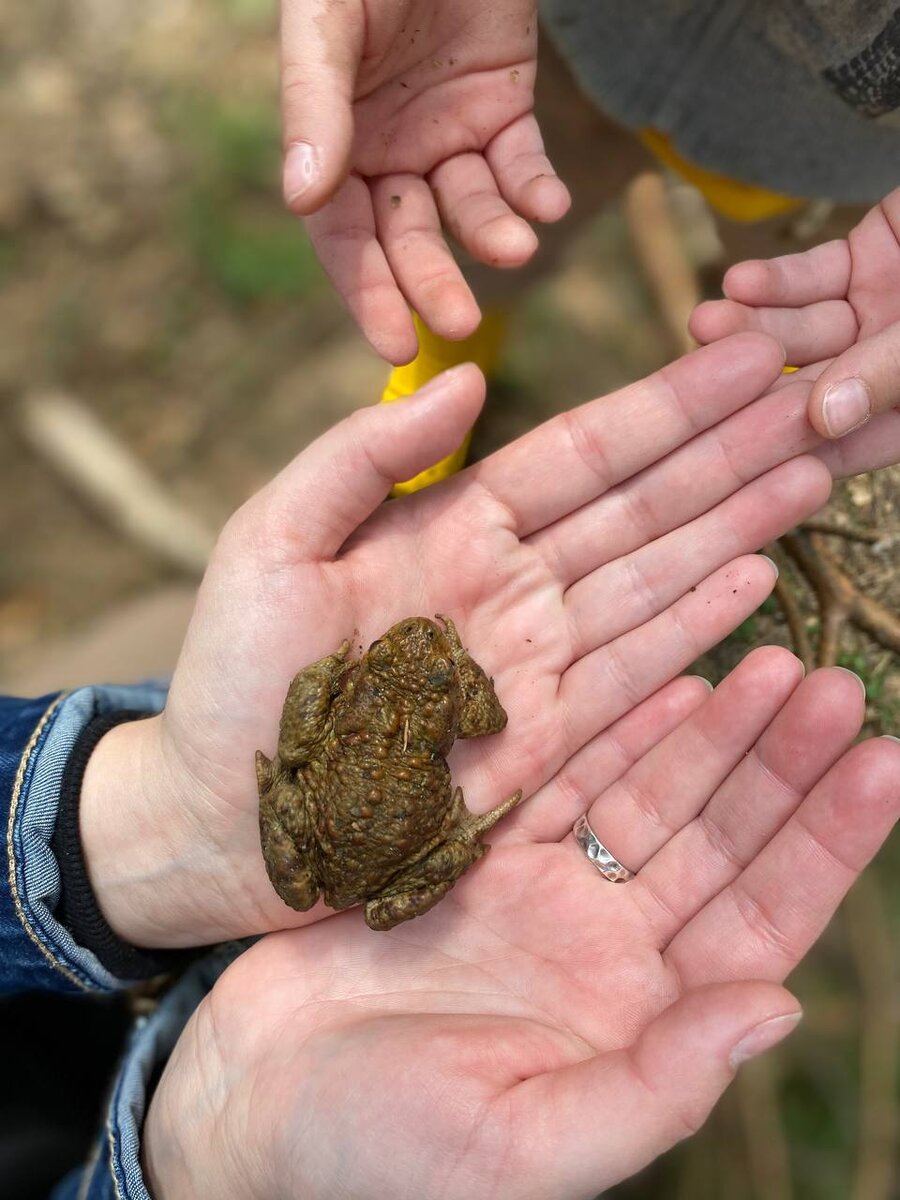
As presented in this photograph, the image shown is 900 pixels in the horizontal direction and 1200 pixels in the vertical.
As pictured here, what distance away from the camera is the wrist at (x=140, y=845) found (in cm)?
260

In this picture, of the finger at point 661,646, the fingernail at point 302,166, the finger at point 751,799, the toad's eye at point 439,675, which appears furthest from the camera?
the finger at point 661,646

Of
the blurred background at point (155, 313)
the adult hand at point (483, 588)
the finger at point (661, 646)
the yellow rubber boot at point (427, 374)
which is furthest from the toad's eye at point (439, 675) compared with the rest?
the blurred background at point (155, 313)

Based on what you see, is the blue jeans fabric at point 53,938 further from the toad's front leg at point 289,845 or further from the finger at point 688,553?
the finger at point 688,553

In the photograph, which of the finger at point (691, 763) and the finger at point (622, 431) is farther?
the finger at point (622, 431)

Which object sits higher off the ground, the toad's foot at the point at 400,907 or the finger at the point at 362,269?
the finger at the point at 362,269

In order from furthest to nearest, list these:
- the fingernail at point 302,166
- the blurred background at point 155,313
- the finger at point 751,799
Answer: the blurred background at point 155,313 < the finger at point 751,799 < the fingernail at point 302,166

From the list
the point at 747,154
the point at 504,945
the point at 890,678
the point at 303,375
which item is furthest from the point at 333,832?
the point at 303,375

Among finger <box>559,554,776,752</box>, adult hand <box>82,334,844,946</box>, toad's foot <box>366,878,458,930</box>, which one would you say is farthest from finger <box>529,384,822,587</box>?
toad's foot <box>366,878,458,930</box>

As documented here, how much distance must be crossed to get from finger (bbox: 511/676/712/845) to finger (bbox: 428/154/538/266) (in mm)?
1287

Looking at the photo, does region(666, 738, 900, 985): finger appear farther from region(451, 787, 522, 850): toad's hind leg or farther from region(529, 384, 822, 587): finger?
region(529, 384, 822, 587): finger

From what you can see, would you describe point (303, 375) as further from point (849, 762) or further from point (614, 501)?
point (849, 762)

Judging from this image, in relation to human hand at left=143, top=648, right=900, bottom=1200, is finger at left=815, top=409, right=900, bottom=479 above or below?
above

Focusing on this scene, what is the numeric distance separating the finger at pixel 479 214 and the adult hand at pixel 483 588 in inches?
15.4

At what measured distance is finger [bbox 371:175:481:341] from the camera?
248 centimetres
